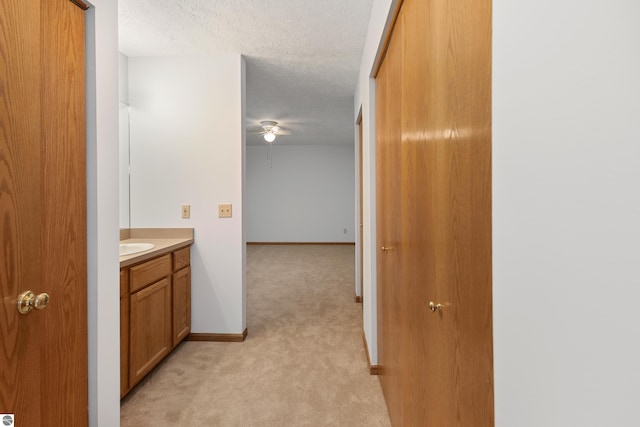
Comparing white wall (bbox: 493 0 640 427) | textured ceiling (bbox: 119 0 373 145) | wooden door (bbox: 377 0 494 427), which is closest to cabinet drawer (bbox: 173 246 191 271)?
textured ceiling (bbox: 119 0 373 145)

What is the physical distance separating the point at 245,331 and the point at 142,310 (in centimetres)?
98

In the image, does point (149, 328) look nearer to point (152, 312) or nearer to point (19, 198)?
point (152, 312)

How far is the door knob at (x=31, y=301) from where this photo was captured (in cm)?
89

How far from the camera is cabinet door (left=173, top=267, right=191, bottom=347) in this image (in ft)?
7.88

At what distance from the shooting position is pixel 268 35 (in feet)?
7.64

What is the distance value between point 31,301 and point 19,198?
299 mm

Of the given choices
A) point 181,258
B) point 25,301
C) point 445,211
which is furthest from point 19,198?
point 181,258

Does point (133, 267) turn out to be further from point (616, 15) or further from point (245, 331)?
point (616, 15)

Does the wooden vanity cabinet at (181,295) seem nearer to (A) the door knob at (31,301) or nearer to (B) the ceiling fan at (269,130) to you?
(A) the door knob at (31,301)

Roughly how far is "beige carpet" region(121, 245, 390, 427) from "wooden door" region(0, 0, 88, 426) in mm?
782

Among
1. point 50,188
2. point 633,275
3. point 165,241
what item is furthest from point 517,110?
point 165,241

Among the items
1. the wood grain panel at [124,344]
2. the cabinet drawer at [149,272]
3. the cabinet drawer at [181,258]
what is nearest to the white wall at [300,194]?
the cabinet drawer at [181,258]

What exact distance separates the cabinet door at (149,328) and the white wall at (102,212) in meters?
0.68

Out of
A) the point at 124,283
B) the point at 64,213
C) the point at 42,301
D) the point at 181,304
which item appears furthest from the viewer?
the point at 181,304
